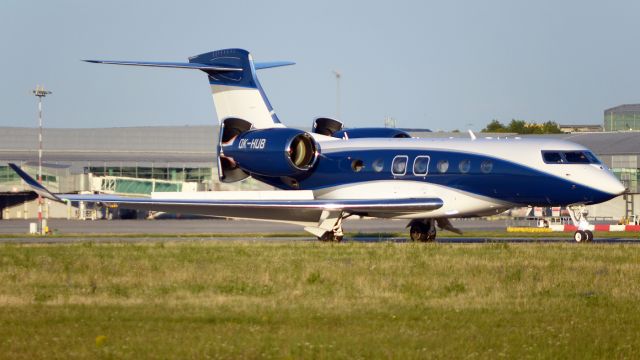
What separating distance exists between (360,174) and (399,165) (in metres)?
1.56

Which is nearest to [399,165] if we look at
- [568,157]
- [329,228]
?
[329,228]

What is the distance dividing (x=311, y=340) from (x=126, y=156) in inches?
3286

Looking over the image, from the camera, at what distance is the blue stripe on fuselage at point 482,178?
101 feet

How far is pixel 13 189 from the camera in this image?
243 feet

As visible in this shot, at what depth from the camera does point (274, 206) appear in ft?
108

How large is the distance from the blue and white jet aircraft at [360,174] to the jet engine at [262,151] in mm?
33

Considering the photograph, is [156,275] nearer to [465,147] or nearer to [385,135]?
[465,147]

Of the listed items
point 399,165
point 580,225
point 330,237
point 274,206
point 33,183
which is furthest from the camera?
point 399,165

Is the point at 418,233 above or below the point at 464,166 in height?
below

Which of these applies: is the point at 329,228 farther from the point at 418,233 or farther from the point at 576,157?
the point at 576,157

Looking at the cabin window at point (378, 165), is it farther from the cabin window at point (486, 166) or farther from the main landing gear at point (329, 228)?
the cabin window at point (486, 166)

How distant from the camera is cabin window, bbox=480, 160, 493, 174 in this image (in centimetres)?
3181

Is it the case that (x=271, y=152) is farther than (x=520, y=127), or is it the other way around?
(x=520, y=127)

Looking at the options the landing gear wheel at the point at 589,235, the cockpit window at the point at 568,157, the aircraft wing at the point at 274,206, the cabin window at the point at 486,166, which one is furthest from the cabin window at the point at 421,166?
the landing gear wheel at the point at 589,235
